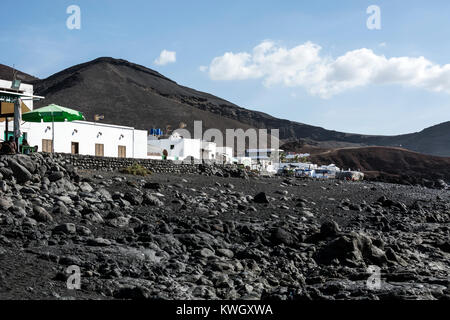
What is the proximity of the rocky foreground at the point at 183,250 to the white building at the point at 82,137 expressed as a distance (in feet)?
50.7

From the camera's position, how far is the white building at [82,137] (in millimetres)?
30531

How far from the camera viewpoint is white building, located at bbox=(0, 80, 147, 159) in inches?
1202

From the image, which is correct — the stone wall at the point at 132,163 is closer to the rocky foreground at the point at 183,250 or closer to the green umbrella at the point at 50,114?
the green umbrella at the point at 50,114

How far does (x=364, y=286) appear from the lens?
8.00 m

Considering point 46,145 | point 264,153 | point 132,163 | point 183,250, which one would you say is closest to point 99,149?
point 46,145

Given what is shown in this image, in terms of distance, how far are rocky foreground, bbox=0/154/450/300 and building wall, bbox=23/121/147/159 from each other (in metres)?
15.9

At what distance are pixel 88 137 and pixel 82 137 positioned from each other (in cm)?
57

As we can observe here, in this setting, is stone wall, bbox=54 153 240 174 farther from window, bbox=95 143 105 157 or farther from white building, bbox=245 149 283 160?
white building, bbox=245 149 283 160

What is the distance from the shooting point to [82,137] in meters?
34.8

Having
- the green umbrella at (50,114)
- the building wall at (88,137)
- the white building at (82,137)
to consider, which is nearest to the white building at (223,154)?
the building wall at (88,137)

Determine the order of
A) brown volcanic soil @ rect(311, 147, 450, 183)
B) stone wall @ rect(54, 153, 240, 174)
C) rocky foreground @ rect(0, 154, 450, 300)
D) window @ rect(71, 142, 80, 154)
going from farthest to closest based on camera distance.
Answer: brown volcanic soil @ rect(311, 147, 450, 183) < window @ rect(71, 142, 80, 154) < stone wall @ rect(54, 153, 240, 174) < rocky foreground @ rect(0, 154, 450, 300)

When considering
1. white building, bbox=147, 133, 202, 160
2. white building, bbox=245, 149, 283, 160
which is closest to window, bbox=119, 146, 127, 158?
white building, bbox=147, 133, 202, 160
